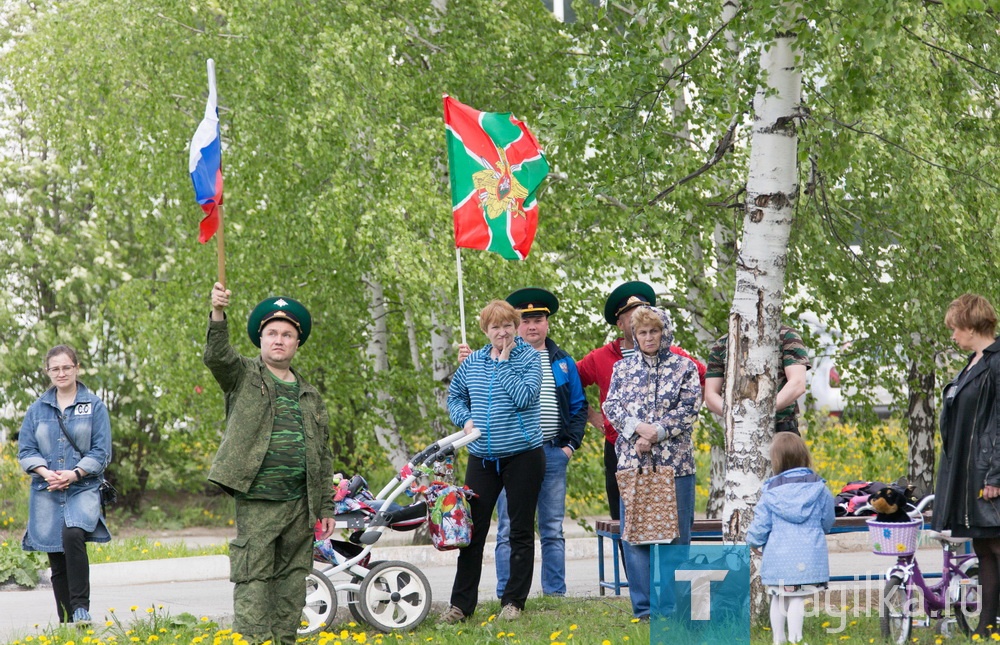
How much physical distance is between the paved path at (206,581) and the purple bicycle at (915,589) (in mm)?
1680

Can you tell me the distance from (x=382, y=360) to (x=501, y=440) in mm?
5552

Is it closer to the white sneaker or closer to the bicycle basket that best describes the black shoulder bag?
the white sneaker

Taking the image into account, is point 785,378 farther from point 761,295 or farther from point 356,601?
point 356,601

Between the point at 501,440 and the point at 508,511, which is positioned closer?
the point at 501,440

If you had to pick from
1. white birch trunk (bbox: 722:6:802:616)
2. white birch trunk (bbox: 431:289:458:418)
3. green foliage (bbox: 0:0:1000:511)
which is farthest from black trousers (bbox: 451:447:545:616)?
white birch trunk (bbox: 431:289:458:418)

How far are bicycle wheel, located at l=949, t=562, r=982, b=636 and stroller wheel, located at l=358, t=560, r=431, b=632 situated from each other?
3.01m

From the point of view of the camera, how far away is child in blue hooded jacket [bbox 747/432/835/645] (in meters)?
6.70

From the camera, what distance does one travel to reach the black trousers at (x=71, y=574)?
8.10 meters

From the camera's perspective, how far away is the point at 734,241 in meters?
11.6

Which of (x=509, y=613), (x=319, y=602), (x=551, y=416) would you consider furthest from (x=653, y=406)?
(x=319, y=602)

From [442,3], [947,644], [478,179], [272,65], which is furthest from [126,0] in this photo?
[947,644]

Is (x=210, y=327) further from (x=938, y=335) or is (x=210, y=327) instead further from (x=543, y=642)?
(x=938, y=335)

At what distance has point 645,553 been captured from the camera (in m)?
7.71

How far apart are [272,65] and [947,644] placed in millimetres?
8081
